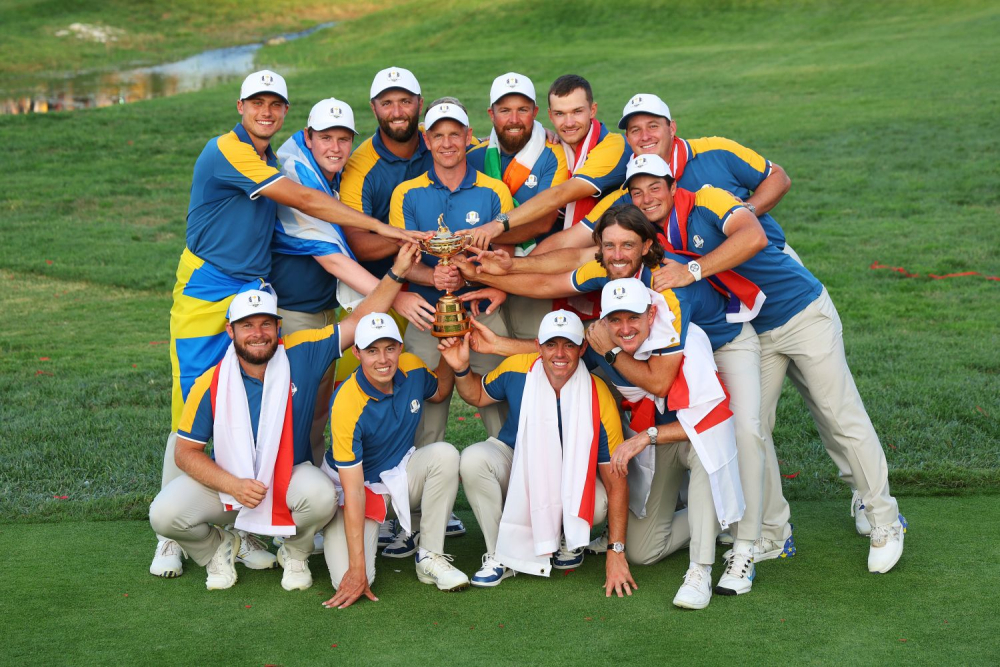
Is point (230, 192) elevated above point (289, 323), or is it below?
above

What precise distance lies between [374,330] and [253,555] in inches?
60.6

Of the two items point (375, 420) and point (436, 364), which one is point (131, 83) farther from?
point (375, 420)

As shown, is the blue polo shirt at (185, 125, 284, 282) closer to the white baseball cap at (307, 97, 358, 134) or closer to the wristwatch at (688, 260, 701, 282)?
the white baseball cap at (307, 97, 358, 134)

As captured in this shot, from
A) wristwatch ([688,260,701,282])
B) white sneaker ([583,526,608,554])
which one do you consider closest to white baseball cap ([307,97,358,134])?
wristwatch ([688,260,701,282])

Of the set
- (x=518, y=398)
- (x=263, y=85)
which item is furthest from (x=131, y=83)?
(x=518, y=398)

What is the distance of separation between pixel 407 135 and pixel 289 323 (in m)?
1.37

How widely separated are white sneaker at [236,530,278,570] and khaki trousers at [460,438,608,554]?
47.7 inches

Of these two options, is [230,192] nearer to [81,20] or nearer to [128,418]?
[128,418]

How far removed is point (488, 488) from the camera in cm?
634

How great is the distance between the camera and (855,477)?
648cm

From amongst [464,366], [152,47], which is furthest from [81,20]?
[464,366]

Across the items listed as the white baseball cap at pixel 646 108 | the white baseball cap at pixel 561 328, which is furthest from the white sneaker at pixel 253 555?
the white baseball cap at pixel 646 108

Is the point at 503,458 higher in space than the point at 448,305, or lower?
lower

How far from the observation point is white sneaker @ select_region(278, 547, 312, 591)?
6133 millimetres
